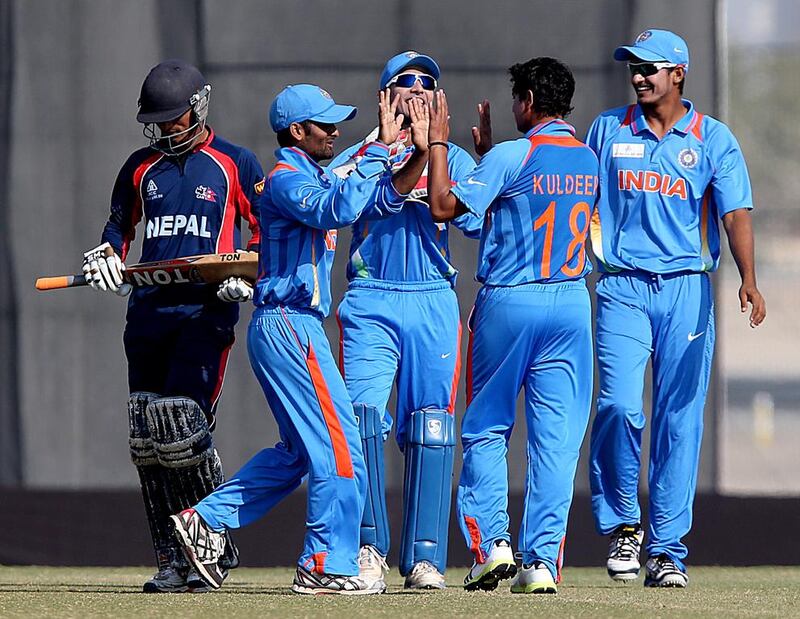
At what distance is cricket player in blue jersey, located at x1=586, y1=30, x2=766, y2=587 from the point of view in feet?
18.7

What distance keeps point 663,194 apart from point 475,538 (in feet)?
4.33

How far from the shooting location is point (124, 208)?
18.4 feet

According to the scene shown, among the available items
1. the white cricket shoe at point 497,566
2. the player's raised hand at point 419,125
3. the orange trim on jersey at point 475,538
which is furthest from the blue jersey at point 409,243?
the white cricket shoe at point 497,566

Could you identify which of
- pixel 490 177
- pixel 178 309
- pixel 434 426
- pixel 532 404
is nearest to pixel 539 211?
pixel 490 177

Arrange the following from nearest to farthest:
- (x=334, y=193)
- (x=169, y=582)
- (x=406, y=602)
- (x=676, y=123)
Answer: (x=406, y=602) < (x=334, y=193) < (x=169, y=582) < (x=676, y=123)

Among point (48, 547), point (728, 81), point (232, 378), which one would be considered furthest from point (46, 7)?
point (728, 81)

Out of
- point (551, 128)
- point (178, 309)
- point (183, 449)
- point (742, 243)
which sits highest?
point (551, 128)

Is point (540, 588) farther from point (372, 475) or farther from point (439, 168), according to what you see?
point (439, 168)

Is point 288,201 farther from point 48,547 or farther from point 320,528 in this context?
point 48,547

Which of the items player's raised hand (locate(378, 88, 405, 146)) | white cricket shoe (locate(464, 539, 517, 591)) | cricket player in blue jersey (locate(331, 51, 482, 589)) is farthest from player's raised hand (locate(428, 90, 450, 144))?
white cricket shoe (locate(464, 539, 517, 591))

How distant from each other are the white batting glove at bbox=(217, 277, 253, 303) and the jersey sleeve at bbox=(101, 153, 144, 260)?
47cm

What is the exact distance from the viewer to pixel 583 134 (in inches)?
277

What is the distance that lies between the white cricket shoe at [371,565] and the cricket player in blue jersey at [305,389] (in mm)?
212

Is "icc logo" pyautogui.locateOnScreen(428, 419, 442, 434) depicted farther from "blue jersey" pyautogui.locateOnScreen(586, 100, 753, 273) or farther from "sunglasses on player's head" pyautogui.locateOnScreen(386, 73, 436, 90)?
"sunglasses on player's head" pyautogui.locateOnScreen(386, 73, 436, 90)
